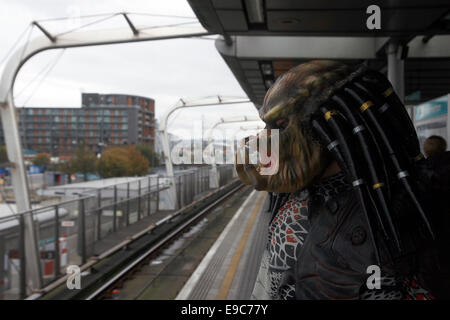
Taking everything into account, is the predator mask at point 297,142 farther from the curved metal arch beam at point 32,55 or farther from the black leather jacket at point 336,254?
the curved metal arch beam at point 32,55

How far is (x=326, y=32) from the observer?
4.03 meters

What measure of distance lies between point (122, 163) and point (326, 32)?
139 ft

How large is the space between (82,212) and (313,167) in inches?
287

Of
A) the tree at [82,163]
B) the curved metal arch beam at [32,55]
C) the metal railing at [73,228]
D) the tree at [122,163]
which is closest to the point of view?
the metal railing at [73,228]

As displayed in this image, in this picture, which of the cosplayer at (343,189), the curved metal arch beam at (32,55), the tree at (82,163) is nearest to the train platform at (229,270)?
the curved metal arch beam at (32,55)

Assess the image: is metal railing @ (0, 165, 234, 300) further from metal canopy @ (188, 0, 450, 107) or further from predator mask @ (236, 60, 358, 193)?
predator mask @ (236, 60, 358, 193)

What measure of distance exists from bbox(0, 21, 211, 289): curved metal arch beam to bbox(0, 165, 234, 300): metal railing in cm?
24

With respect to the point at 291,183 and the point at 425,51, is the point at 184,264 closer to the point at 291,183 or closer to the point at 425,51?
the point at 425,51

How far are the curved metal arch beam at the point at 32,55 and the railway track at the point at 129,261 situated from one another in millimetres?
881

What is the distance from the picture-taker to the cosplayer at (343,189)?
84 cm

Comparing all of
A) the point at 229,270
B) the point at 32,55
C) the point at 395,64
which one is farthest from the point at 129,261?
the point at 395,64

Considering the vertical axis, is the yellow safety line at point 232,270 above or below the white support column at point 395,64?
below

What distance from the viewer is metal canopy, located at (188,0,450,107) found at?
3289mm

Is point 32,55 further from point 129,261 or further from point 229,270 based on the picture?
point 129,261
